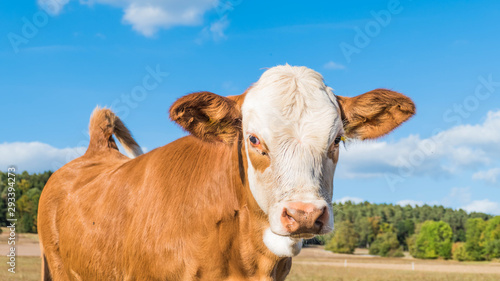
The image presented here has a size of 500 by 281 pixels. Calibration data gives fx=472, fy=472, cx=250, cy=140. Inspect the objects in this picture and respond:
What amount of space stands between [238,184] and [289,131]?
926 mm

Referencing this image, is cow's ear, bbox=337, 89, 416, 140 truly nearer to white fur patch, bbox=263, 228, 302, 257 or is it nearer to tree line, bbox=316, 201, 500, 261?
white fur patch, bbox=263, 228, 302, 257

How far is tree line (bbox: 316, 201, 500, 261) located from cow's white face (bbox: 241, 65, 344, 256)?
80.0 metres

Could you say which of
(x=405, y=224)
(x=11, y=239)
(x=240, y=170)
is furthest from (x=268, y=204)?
(x=405, y=224)

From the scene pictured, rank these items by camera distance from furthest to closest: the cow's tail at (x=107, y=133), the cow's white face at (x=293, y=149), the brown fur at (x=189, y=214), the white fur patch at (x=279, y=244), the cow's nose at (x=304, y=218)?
1. the cow's tail at (x=107, y=133)
2. the brown fur at (x=189, y=214)
3. the white fur patch at (x=279, y=244)
4. the cow's white face at (x=293, y=149)
5. the cow's nose at (x=304, y=218)

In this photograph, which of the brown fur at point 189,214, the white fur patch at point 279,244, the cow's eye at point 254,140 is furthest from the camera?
the brown fur at point 189,214

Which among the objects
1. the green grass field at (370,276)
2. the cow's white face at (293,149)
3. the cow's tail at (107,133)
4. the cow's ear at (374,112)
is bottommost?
the green grass field at (370,276)

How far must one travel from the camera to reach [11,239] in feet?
35.4

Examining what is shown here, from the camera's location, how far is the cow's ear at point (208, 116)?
457cm

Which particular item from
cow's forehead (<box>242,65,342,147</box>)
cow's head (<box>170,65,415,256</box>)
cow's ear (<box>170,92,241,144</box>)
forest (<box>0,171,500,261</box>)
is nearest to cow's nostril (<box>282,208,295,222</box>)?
cow's head (<box>170,65,415,256</box>)

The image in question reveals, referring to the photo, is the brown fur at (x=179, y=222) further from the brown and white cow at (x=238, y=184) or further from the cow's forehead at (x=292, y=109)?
the cow's forehead at (x=292, y=109)

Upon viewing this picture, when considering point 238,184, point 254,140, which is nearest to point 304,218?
point 254,140

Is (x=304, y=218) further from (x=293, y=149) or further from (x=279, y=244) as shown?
(x=279, y=244)

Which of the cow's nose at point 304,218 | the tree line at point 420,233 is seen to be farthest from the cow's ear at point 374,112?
the tree line at point 420,233

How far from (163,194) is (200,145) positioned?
69cm
